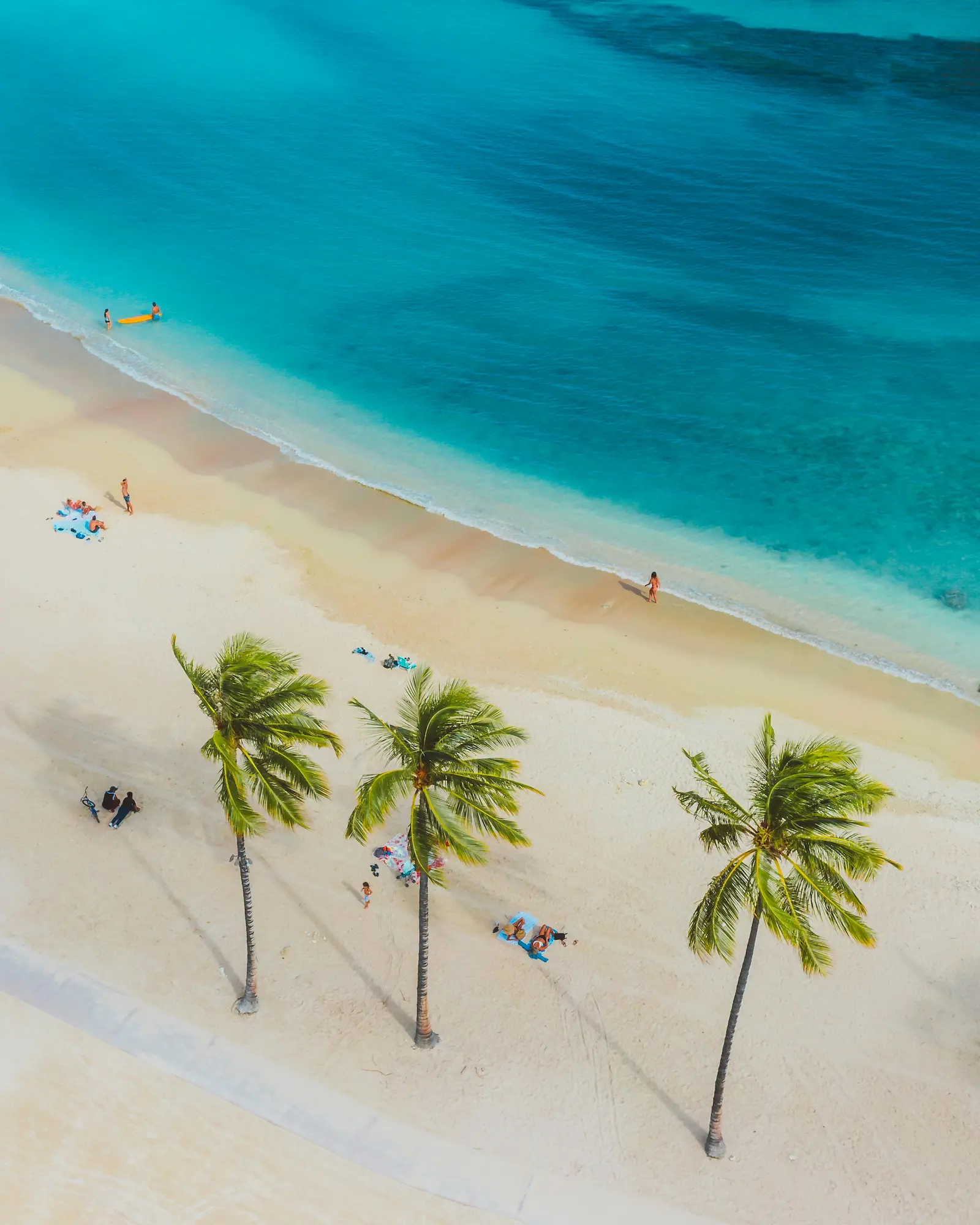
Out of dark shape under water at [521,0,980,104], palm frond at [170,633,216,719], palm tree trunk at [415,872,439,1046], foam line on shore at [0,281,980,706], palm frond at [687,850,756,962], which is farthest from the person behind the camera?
dark shape under water at [521,0,980,104]

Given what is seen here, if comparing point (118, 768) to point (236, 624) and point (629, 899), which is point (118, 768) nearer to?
point (236, 624)

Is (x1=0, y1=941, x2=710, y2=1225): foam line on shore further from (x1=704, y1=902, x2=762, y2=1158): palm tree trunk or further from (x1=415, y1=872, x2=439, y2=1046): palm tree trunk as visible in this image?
(x1=415, y1=872, x2=439, y2=1046): palm tree trunk

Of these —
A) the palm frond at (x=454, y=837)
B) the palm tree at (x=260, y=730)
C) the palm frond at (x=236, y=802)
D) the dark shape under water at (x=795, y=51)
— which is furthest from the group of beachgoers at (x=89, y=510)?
the dark shape under water at (x=795, y=51)

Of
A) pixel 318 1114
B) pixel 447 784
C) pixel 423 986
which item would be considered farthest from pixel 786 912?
pixel 318 1114

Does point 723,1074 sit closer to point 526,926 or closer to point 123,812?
point 526,926

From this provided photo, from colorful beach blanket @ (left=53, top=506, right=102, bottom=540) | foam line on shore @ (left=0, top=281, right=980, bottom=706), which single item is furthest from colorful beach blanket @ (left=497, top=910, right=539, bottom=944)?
colorful beach blanket @ (left=53, top=506, right=102, bottom=540)
